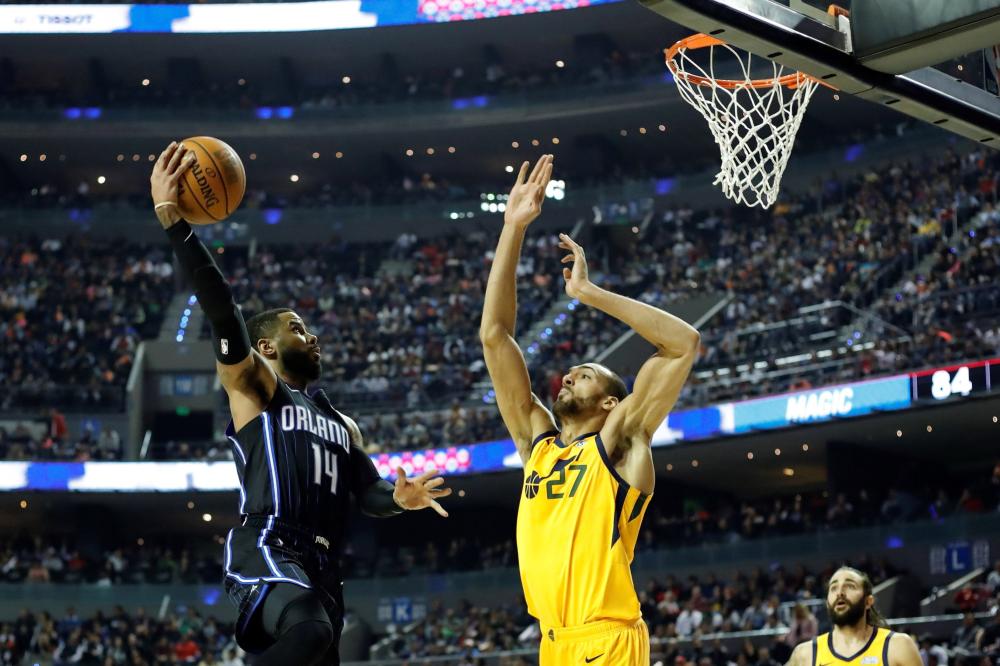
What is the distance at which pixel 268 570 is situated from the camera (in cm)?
567

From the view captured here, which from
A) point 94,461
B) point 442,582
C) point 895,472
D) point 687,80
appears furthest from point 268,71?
point 687,80

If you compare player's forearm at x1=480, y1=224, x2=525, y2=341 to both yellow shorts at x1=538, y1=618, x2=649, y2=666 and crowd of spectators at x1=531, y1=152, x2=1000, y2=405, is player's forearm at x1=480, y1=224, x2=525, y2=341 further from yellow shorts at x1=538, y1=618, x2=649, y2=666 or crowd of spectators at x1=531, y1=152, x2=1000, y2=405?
crowd of spectators at x1=531, y1=152, x2=1000, y2=405

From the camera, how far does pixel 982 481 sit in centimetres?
2795

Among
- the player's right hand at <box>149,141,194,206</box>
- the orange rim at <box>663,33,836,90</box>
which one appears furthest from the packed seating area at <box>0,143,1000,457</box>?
the player's right hand at <box>149,141,194,206</box>

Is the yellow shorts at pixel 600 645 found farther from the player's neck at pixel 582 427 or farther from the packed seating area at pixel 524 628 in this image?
the packed seating area at pixel 524 628

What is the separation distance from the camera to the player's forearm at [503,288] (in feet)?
21.2

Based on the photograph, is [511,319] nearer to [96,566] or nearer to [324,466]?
[324,466]

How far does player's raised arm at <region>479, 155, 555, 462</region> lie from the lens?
21.2 ft

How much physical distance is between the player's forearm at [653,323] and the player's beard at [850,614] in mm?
3096

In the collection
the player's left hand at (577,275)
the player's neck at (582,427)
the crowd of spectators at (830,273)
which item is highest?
the crowd of spectators at (830,273)

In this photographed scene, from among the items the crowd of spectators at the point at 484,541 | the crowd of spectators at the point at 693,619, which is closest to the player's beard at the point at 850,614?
the crowd of spectators at the point at 693,619

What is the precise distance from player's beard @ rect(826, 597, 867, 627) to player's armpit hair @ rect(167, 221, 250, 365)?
4.45 meters

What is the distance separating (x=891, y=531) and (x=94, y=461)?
17.4 meters

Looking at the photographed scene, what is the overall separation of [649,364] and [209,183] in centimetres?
209
